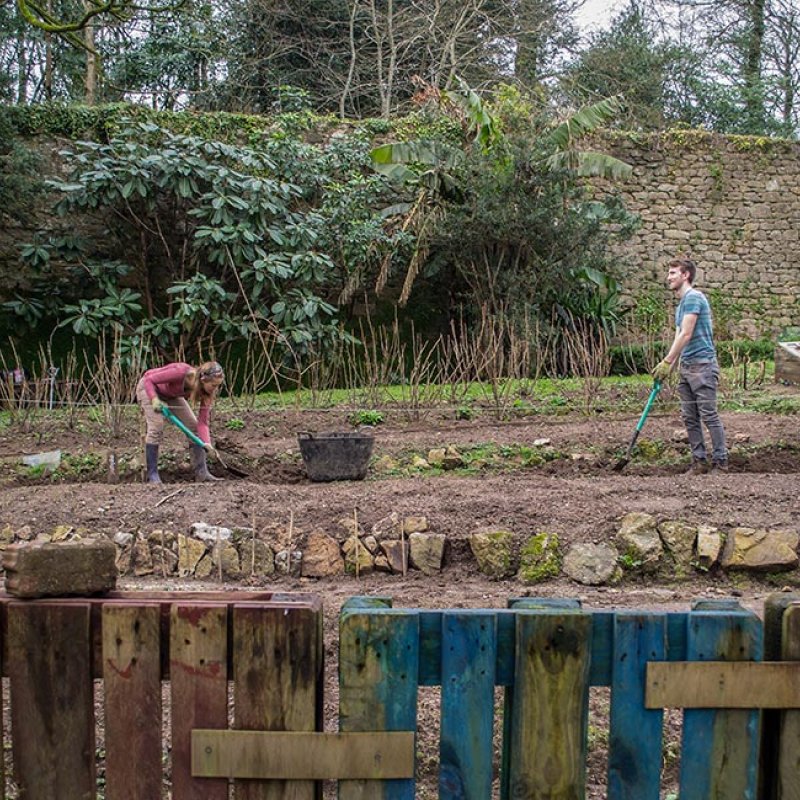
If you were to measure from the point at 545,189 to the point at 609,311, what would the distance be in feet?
8.01

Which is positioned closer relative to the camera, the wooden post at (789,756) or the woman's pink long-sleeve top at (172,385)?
the wooden post at (789,756)

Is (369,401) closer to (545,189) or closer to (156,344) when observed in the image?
(156,344)

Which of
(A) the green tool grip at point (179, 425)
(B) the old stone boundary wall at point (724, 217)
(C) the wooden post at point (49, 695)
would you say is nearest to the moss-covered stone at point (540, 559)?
(A) the green tool grip at point (179, 425)

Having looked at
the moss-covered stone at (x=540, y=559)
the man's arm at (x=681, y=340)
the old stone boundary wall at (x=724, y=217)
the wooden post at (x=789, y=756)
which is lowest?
the moss-covered stone at (x=540, y=559)

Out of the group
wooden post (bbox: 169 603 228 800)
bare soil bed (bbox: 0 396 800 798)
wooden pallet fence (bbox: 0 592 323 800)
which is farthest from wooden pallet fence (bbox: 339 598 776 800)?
bare soil bed (bbox: 0 396 800 798)

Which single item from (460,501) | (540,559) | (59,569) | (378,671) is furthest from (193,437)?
(378,671)

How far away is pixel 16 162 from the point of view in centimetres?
1226

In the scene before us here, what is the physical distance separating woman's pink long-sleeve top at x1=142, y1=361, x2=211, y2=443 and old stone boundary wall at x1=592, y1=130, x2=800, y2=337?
1073 cm

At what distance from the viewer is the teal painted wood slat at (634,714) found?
6.18 feet

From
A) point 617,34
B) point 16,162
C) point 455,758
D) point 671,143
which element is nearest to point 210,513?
point 455,758

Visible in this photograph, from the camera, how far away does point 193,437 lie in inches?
272

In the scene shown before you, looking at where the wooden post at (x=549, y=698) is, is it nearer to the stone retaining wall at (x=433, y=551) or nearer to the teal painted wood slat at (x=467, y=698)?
the teal painted wood slat at (x=467, y=698)

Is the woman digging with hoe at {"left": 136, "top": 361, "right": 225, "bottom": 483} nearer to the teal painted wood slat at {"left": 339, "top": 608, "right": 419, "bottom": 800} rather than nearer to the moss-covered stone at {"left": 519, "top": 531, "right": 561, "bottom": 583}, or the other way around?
the moss-covered stone at {"left": 519, "top": 531, "right": 561, "bottom": 583}

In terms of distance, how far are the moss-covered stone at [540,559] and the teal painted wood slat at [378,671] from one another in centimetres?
339
